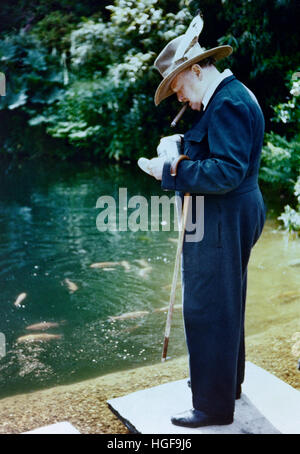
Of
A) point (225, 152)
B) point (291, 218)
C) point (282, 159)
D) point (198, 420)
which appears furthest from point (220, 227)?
point (282, 159)

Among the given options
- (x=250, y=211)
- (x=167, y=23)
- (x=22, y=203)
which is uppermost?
(x=167, y=23)

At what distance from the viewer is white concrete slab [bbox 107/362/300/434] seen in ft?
8.11

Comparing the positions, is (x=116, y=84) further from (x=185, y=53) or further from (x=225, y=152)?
(x=225, y=152)

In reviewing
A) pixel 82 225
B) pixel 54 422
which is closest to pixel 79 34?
pixel 82 225

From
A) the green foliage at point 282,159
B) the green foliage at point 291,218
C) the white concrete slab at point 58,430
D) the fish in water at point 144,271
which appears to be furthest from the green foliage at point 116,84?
the white concrete slab at point 58,430

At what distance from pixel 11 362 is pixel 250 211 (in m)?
2.34

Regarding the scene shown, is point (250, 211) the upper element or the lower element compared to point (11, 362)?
upper

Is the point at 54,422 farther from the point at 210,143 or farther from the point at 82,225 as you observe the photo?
the point at 82,225

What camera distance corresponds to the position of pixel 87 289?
5.26 m

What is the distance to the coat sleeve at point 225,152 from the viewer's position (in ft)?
7.00

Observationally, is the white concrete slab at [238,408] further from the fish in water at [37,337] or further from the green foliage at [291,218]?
the green foliage at [291,218]

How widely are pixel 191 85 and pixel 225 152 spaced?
0.39m

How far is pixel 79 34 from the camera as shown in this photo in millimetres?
12414

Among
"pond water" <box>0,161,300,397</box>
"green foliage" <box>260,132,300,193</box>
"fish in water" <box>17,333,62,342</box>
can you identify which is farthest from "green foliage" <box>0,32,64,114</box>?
"fish in water" <box>17,333,62,342</box>
